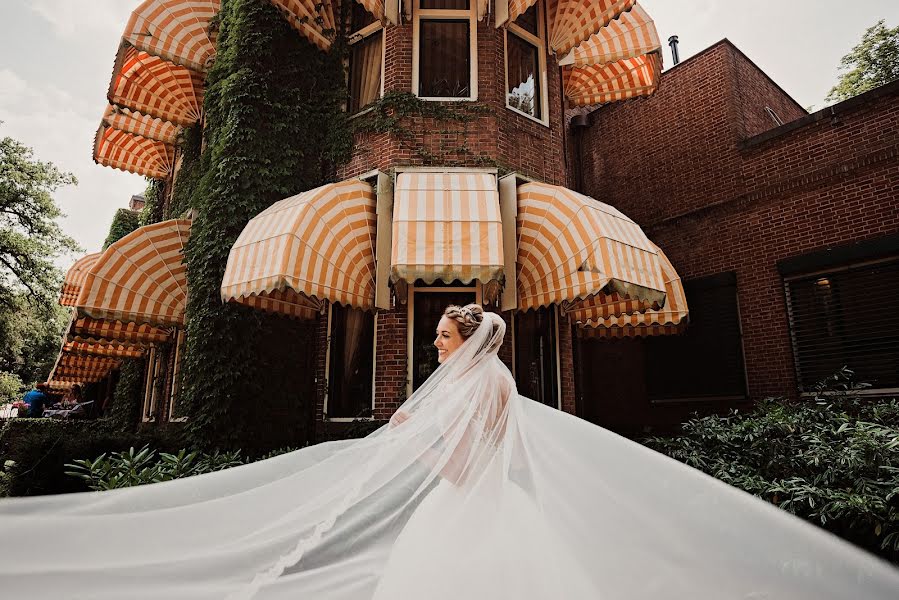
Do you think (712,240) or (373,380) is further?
(712,240)

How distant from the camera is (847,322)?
968 cm

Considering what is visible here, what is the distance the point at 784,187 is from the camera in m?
10.7

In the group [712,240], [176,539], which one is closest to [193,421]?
[176,539]

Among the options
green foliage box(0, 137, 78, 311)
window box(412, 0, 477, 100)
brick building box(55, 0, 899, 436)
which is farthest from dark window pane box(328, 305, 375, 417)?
green foliage box(0, 137, 78, 311)

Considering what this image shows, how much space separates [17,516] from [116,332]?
35.3 feet

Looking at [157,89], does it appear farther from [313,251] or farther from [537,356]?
[537,356]

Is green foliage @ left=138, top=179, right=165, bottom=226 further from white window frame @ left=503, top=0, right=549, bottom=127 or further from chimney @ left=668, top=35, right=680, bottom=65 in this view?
chimney @ left=668, top=35, right=680, bottom=65

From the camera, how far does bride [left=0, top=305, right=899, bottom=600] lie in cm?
193

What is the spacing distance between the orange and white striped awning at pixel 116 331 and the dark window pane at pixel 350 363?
463 centimetres

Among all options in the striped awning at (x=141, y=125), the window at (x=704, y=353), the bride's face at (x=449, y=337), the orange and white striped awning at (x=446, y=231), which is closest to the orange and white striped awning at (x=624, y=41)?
the orange and white striped awning at (x=446, y=231)

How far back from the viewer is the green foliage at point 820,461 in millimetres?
4801

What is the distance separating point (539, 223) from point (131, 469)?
604cm

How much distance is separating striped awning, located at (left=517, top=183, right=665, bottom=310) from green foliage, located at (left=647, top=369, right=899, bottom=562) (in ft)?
6.87

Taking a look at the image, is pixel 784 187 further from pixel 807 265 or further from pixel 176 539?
pixel 176 539
